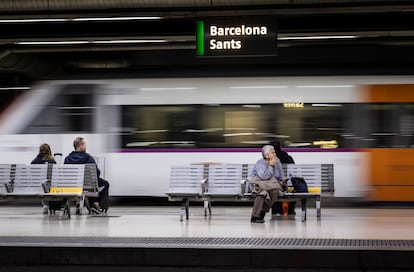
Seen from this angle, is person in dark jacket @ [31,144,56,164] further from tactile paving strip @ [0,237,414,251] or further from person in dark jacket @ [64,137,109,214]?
tactile paving strip @ [0,237,414,251]

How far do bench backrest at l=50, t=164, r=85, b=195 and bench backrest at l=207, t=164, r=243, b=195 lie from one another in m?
2.18

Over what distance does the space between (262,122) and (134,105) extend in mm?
2726

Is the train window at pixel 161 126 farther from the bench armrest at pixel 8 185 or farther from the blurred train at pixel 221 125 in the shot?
the bench armrest at pixel 8 185

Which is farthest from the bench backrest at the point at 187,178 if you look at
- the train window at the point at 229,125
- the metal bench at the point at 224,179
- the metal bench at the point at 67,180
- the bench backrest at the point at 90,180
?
the train window at the point at 229,125

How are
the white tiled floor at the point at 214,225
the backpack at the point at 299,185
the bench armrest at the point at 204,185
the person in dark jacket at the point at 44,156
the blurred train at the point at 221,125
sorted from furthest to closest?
the blurred train at the point at 221,125 → the person in dark jacket at the point at 44,156 → the bench armrest at the point at 204,185 → the backpack at the point at 299,185 → the white tiled floor at the point at 214,225

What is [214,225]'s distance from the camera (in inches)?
429

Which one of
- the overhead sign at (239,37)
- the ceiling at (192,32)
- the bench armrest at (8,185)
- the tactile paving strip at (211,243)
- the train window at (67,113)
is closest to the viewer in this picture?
the tactile paving strip at (211,243)

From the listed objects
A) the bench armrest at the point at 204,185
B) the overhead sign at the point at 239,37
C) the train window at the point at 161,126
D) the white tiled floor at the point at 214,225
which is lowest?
the white tiled floor at the point at 214,225

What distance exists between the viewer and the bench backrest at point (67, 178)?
1243 cm

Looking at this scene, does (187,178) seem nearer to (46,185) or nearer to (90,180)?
(90,180)

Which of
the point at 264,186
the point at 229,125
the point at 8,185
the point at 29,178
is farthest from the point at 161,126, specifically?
the point at 264,186

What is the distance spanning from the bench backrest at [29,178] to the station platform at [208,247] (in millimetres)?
2117

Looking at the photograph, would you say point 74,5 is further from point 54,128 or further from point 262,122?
point 262,122

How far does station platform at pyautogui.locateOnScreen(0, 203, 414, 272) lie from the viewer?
7562 mm
